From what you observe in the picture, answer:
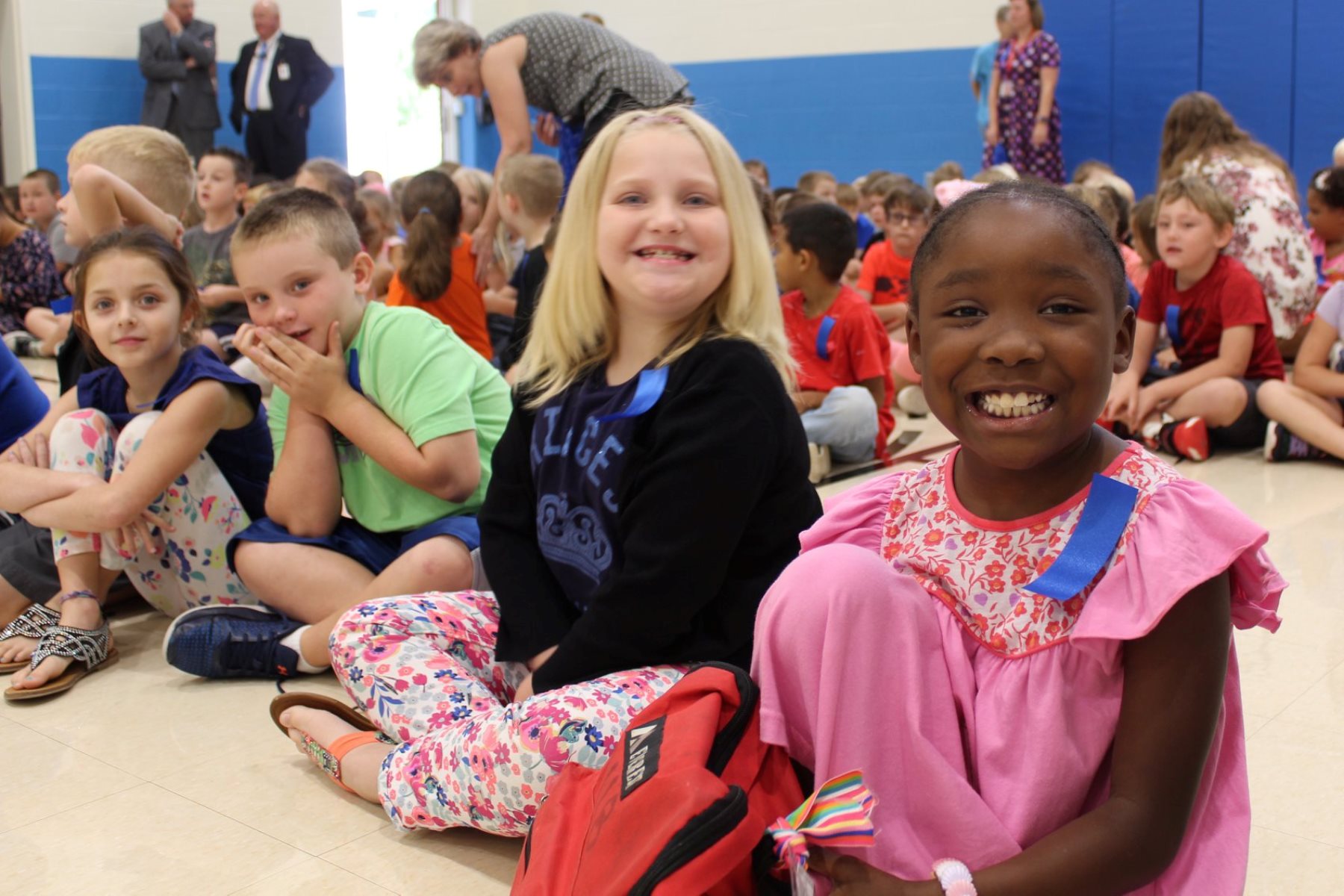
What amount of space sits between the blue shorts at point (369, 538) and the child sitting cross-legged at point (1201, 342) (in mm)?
2410

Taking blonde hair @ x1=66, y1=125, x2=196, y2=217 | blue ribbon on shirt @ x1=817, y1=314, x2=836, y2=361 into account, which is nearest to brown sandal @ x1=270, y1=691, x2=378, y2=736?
blonde hair @ x1=66, y1=125, x2=196, y2=217

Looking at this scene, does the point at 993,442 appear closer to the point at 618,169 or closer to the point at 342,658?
the point at 618,169

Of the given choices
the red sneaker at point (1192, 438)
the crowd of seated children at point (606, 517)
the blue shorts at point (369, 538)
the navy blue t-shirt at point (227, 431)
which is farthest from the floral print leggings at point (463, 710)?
the red sneaker at point (1192, 438)

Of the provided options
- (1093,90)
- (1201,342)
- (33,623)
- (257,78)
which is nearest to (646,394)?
(33,623)

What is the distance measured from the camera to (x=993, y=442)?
117cm

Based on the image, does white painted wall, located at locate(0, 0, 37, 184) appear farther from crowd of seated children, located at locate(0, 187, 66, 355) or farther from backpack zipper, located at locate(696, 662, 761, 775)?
backpack zipper, located at locate(696, 662, 761, 775)

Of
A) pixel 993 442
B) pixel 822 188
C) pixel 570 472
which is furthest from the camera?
pixel 822 188

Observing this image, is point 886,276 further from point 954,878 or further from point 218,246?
point 954,878

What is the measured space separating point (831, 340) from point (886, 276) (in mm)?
1909

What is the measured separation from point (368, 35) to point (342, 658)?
33.3 ft

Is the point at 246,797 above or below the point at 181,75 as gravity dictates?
below

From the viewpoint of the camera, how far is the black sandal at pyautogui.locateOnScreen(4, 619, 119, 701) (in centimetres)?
212

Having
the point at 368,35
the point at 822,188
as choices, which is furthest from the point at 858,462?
the point at 368,35

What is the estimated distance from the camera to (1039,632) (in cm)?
117
